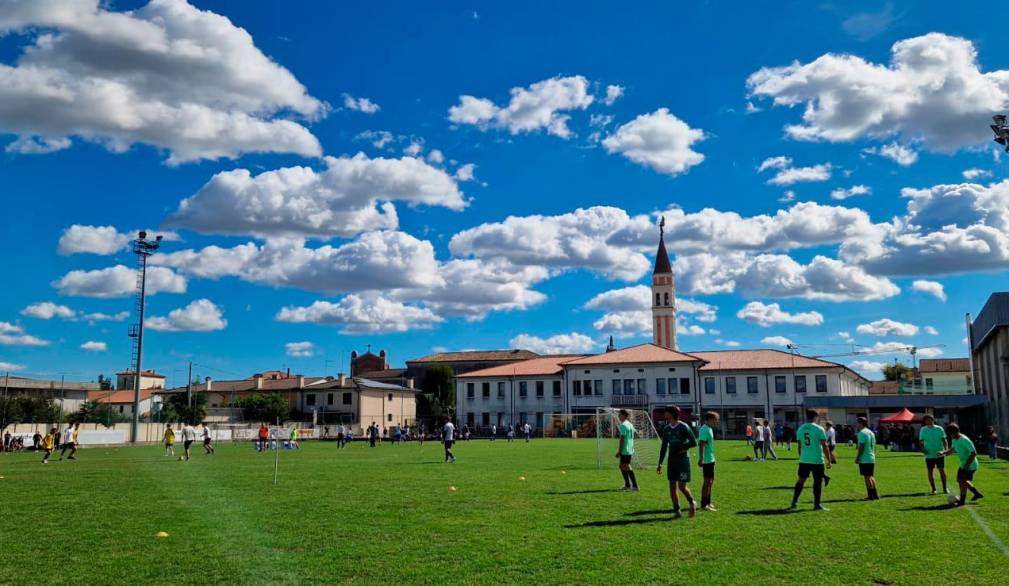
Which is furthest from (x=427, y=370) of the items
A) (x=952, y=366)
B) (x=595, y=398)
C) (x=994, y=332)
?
(x=994, y=332)

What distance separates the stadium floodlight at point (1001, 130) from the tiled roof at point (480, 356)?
94241 millimetres

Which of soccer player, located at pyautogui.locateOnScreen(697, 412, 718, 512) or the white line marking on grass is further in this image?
soccer player, located at pyautogui.locateOnScreen(697, 412, 718, 512)

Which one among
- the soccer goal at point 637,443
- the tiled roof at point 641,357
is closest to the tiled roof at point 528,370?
the tiled roof at point 641,357

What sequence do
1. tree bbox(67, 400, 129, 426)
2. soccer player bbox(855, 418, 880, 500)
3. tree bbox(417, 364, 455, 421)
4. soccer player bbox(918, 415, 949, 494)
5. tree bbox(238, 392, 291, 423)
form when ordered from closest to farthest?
soccer player bbox(855, 418, 880, 500)
soccer player bbox(918, 415, 949, 494)
tree bbox(67, 400, 129, 426)
tree bbox(238, 392, 291, 423)
tree bbox(417, 364, 455, 421)

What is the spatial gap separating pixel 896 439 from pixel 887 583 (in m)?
42.2

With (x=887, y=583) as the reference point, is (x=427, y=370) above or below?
above

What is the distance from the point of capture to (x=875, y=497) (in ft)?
54.1

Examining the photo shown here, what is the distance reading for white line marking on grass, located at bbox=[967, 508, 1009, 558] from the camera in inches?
418

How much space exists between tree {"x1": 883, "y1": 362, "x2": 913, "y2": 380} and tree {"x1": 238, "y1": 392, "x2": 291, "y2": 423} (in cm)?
8302

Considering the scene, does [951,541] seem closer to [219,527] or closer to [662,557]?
[662,557]

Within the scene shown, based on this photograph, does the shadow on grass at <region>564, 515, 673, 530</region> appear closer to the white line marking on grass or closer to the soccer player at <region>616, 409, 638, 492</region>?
the soccer player at <region>616, 409, 638, 492</region>

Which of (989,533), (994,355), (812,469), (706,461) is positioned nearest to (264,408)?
(994,355)

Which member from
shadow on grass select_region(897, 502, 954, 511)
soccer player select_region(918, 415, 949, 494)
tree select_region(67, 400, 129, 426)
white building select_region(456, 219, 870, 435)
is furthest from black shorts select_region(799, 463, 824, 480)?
tree select_region(67, 400, 129, 426)

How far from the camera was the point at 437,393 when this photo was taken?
11075 cm
